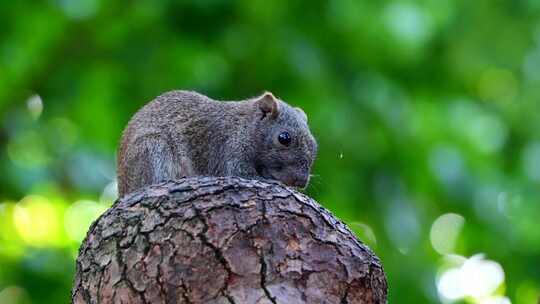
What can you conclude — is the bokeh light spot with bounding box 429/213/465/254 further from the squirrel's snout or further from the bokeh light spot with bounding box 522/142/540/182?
the squirrel's snout

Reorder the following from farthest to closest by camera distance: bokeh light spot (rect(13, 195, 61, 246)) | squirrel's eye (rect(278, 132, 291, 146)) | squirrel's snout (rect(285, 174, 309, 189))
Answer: bokeh light spot (rect(13, 195, 61, 246)) < squirrel's eye (rect(278, 132, 291, 146)) < squirrel's snout (rect(285, 174, 309, 189))

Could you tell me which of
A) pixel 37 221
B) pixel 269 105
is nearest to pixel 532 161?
pixel 269 105

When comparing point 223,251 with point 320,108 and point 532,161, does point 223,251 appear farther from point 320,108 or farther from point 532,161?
point 532,161

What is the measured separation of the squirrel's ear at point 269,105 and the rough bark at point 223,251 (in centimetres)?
189

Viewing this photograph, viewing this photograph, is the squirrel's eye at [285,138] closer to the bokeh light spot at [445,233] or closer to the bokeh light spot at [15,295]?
the bokeh light spot at [15,295]

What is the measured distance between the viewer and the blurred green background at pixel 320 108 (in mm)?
6867

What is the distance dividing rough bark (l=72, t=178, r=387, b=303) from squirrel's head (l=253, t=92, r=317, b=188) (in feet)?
5.24

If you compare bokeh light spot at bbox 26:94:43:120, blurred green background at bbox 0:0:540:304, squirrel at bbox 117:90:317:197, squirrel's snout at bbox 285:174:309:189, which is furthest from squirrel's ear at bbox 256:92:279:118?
bokeh light spot at bbox 26:94:43:120

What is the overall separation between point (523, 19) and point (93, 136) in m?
3.36

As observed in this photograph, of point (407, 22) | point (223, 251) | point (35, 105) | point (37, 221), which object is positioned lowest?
point (223, 251)

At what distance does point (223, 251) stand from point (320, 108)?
3.92 meters

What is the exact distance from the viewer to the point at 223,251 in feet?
10.1

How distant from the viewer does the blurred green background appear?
687cm

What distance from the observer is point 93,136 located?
6.96m
